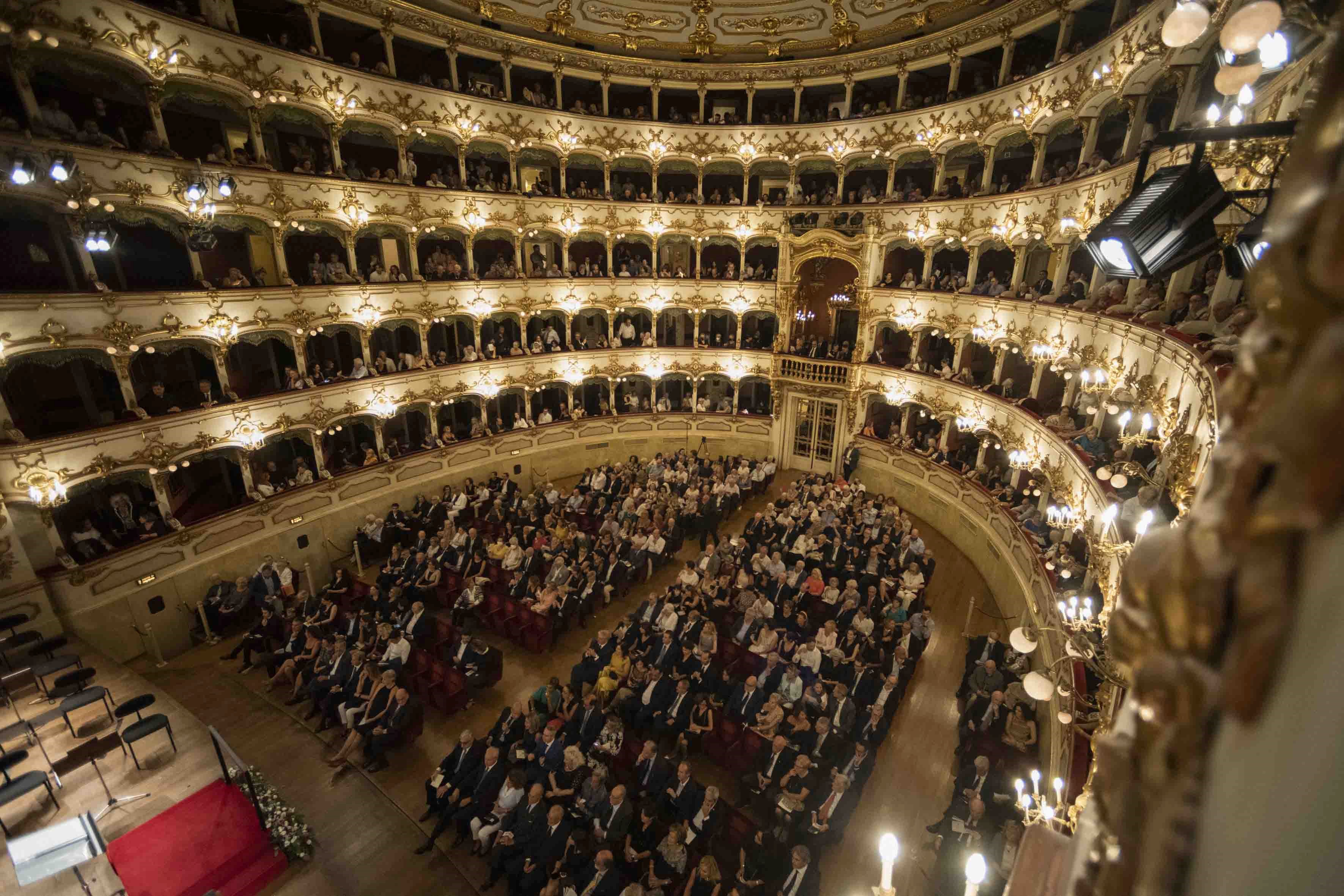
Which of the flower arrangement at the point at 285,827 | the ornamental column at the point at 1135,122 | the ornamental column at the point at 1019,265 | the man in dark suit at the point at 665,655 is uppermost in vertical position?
the ornamental column at the point at 1135,122

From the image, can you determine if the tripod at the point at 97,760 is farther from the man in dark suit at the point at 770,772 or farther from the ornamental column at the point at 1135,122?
the ornamental column at the point at 1135,122

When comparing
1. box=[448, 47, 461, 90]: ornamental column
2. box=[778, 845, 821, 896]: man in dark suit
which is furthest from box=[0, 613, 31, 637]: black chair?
box=[448, 47, 461, 90]: ornamental column

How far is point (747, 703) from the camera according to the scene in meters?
10.2

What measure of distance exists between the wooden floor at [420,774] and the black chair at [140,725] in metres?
0.49

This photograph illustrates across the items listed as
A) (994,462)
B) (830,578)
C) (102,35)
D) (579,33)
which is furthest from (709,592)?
(579,33)

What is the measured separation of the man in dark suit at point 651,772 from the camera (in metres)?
9.04

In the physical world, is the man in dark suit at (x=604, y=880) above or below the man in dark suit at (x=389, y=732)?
above

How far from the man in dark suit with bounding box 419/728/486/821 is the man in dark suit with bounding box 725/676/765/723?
404 centimetres

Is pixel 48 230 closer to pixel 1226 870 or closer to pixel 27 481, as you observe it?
pixel 27 481

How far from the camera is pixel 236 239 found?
52.3ft

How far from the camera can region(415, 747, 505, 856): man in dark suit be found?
348 inches

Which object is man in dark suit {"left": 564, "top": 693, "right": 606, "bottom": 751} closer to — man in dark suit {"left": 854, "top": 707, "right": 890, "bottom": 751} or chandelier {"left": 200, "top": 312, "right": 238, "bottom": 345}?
man in dark suit {"left": 854, "top": 707, "right": 890, "bottom": 751}

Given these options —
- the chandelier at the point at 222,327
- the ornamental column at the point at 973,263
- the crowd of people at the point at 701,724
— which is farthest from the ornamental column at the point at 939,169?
the chandelier at the point at 222,327

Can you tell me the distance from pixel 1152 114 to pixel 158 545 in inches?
907
